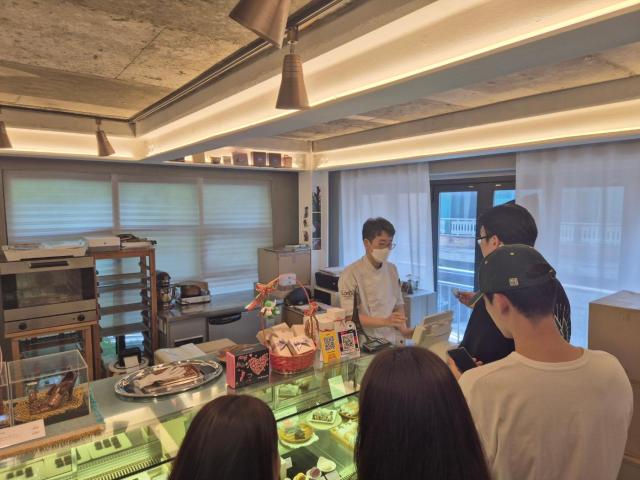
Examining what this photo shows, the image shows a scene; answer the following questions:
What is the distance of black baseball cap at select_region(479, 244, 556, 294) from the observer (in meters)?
1.15

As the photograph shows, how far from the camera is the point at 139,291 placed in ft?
14.4

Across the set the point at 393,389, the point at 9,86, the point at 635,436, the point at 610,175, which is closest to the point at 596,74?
the point at 610,175

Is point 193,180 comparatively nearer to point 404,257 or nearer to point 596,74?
point 404,257

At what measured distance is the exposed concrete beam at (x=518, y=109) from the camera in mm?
2514

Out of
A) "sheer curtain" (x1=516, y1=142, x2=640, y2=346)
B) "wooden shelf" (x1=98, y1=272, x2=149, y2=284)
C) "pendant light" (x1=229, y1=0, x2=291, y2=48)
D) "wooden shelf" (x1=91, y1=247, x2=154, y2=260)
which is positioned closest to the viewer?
"pendant light" (x1=229, y1=0, x2=291, y2=48)

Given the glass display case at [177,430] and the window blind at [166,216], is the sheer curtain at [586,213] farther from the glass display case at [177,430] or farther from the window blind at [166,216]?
the window blind at [166,216]

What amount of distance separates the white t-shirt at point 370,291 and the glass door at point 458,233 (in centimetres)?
160

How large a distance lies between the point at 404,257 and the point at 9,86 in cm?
377

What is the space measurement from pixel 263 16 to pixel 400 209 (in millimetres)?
3658

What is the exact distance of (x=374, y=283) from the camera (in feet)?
9.23

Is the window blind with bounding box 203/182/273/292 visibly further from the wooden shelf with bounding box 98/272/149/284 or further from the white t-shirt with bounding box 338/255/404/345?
the white t-shirt with bounding box 338/255/404/345

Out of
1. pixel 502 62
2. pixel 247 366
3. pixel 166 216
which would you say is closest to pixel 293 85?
pixel 502 62

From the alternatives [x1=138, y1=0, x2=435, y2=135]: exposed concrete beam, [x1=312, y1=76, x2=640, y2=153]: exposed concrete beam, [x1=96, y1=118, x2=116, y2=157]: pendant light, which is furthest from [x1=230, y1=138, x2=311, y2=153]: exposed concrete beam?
[x1=138, y1=0, x2=435, y2=135]: exposed concrete beam

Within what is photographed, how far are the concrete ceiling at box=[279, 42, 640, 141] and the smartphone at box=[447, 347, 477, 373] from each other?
1.70 m
